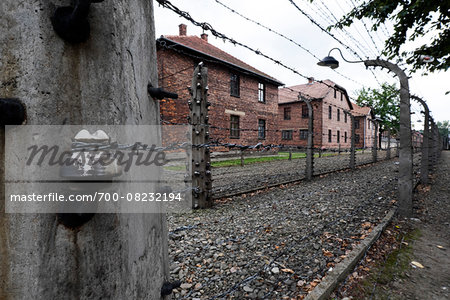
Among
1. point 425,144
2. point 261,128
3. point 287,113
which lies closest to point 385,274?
point 425,144

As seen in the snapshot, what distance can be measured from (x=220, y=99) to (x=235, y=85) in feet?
8.14

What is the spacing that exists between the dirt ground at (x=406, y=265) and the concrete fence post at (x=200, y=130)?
3022 millimetres

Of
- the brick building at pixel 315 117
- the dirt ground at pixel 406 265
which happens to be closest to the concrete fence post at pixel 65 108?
the dirt ground at pixel 406 265

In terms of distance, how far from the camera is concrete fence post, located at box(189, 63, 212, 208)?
478 centimetres

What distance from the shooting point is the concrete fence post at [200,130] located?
4781 mm

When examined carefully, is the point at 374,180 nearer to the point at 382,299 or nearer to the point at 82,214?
A: the point at 382,299

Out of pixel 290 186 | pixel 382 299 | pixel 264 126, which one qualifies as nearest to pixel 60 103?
pixel 382 299

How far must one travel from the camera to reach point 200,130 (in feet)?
15.6

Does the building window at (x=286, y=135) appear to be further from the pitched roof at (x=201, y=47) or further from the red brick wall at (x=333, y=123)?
the pitched roof at (x=201, y=47)

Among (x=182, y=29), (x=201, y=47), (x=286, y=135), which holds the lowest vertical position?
(x=286, y=135)

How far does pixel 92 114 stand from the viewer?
0.89 meters

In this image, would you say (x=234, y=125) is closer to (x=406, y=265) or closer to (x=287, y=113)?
(x=406, y=265)

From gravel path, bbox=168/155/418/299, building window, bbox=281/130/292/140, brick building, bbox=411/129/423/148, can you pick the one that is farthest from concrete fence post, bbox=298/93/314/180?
building window, bbox=281/130/292/140

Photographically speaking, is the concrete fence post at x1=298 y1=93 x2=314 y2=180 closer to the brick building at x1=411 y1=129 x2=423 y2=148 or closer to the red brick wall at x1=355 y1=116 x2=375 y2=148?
the brick building at x1=411 y1=129 x2=423 y2=148
